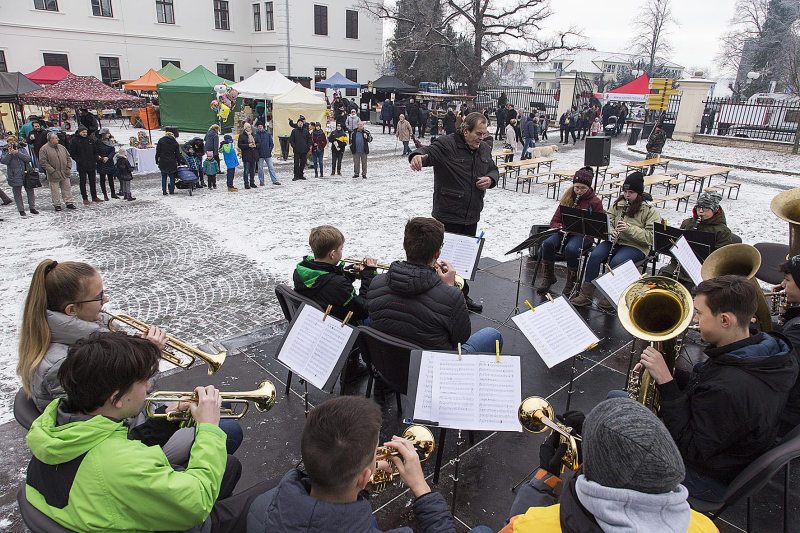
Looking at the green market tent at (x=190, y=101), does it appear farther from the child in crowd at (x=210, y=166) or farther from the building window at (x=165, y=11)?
the building window at (x=165, y=11)

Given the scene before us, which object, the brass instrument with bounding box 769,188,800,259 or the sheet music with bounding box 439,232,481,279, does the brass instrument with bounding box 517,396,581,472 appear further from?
the brass instrument with bounding box 769,188,800,259

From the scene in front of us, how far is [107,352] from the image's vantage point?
1.91 meters

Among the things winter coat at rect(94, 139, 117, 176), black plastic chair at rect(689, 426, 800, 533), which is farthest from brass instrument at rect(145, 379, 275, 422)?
winter coat at rect(94, 139, 117, 176)

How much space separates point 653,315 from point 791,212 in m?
2.97

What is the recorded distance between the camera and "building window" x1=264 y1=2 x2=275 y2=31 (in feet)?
115

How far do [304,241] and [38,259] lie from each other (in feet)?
13.1

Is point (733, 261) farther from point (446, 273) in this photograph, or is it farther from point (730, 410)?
point (446, 273)

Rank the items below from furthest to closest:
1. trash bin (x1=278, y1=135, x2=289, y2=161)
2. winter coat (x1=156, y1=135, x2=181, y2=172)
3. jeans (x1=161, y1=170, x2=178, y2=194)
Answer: trash bin (x1=278, y1=135, x2=289, y2=161)
jeans (x1=161, y1=170, x2=178, y2=194)
winter coat (x1=156, y1=135, x2=181, y2=172)

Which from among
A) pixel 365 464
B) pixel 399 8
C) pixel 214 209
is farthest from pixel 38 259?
pixel 399 8

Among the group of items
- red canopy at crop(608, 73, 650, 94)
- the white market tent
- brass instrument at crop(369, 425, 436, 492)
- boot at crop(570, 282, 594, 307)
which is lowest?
boot at crop(570, 282, 594, 307)

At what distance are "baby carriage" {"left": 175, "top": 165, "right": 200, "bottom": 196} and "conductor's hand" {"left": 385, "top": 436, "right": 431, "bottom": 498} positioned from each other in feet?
37.3

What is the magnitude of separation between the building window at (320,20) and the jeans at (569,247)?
1407 inches

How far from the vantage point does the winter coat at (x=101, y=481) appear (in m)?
1.71

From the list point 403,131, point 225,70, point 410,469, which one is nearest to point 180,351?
point 410,469
